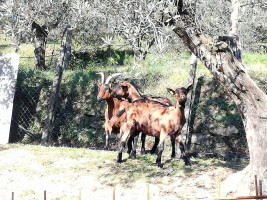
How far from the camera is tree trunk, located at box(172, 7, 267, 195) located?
23.9 feet

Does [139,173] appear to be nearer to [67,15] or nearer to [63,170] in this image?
[63,170]

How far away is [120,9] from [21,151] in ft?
15.6

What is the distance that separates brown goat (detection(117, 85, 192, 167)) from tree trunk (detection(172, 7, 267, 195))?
1547mm

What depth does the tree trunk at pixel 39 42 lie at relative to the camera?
1541cm

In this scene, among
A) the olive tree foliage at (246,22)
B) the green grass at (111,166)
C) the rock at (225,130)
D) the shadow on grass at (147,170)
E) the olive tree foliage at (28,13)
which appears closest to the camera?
the shadow on grass at (147,170)

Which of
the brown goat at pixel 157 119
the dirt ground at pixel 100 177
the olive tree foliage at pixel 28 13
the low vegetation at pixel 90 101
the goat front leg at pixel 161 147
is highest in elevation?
the olive tree foliage at pixel 28 13

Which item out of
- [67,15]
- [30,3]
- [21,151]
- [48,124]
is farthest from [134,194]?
[67,15]

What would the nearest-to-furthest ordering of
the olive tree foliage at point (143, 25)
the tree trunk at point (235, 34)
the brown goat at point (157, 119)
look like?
the olive tree foliage at point (143, 25) < the tree trunk at point (235, 34) < the brown goat at point (157, 119)

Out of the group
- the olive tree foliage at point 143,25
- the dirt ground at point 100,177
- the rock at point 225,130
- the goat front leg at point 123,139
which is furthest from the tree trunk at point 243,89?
the rock at point 225,130

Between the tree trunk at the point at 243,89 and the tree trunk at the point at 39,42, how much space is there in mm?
8924

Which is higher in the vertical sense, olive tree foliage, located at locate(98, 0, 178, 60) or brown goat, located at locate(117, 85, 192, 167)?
olive tree foliage, located at locate(98, 0, 178, 60)

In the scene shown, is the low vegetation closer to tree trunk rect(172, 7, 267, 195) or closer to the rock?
the rock

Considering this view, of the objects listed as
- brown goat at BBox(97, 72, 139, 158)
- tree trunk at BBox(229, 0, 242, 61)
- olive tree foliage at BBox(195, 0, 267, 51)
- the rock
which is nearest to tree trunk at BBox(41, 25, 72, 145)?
brown goat at BBox(97, 72, 139, 158)

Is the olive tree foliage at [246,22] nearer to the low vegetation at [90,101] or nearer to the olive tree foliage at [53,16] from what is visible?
the low vegetation at [90,101]
